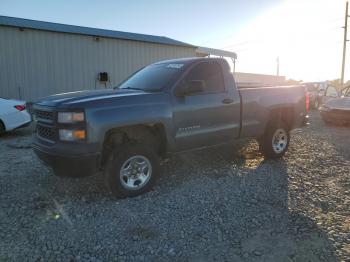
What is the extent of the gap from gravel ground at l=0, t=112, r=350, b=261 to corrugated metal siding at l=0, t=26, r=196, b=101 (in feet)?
26.8

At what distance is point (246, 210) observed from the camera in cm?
400

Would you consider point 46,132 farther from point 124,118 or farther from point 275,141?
point 275,141

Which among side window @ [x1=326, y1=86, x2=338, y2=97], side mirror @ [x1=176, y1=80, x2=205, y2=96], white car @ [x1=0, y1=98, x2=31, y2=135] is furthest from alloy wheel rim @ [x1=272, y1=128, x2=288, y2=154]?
side window @ [x1=326, y1=86, x2=338, y2=97]

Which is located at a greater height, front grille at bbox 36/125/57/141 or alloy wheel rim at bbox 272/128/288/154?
front grille at bbox 36/125/57/141

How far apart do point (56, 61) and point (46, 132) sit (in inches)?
417

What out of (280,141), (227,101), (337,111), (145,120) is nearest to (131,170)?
(145,120)

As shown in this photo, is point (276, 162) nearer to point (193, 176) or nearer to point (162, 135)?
point (193, 176)

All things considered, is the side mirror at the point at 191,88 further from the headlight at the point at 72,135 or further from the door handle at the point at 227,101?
the headlight at the point at 72,135

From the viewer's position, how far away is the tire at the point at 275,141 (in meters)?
6.24

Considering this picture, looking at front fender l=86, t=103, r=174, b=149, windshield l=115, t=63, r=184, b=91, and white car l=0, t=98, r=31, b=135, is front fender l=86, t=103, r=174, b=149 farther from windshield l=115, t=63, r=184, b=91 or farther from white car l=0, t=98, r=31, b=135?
white car l=0, t=98, r=31, b=135

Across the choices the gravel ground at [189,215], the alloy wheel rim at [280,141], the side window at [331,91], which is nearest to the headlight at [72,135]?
the gravel ground at [189,215]

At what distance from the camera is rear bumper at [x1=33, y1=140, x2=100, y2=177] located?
12.6ft

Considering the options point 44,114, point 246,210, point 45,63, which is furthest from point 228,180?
point 45,63

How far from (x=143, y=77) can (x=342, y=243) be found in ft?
12.3
